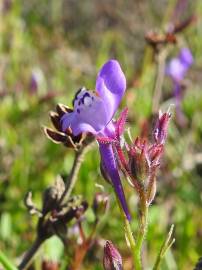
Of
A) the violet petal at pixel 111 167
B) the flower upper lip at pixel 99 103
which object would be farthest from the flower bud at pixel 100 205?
the flower upper lip at pixel 99 103

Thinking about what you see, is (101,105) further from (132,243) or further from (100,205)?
(100,205)

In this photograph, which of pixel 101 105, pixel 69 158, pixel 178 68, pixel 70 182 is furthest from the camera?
pixel 178 68

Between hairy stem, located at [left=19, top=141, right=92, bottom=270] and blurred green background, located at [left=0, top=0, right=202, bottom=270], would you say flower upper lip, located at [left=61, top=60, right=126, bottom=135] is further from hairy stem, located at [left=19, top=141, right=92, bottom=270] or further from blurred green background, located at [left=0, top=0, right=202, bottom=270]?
blurred green background, located at [left=0, top=0, right=202, bottom=270]

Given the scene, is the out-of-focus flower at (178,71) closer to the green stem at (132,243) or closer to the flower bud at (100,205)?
the flower bud at (100,205)

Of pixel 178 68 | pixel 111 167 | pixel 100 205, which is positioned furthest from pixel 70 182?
pixel 178 68

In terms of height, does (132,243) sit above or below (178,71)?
below

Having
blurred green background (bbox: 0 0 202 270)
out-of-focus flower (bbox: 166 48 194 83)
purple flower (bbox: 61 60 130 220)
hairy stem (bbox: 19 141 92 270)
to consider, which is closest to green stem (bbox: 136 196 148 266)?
purple flower (bbox: 61 60 130 220)
